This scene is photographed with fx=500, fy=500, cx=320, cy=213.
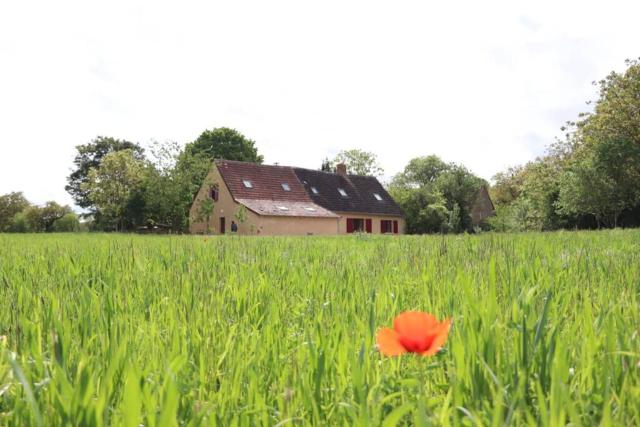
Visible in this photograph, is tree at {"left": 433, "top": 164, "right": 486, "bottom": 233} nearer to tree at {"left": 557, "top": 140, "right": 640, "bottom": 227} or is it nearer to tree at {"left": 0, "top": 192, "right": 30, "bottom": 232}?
tree at {"left": 557, "top": 140, "right": 640, "bottom": 227}

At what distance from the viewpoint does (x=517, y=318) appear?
5.97ft

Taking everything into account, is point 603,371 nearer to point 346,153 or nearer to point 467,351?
point 467,351

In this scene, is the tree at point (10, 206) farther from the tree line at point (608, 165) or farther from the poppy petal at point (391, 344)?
the poppy petal at point (391, 344)

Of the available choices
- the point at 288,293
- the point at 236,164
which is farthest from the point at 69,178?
the point at 288,293

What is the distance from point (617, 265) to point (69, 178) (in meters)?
69.2

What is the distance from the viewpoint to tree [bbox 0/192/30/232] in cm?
5700

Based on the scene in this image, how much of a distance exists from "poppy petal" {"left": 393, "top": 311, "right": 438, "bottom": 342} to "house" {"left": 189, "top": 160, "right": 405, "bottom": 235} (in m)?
31.4

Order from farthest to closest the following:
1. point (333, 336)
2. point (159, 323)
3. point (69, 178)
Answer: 1. point (69, 178)
2. point (159, 323)
3. point (333, 336)

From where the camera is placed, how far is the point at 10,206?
2324 inches

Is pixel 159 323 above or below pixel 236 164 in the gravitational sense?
below

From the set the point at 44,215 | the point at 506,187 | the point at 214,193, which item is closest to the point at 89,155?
the point at 44,215

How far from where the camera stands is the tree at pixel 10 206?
5700 centimetres

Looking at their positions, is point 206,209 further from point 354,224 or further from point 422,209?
point 422,209

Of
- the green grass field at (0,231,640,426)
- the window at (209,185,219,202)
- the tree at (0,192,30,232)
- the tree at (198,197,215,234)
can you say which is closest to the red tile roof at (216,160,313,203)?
the window at (209,185,219,202)
